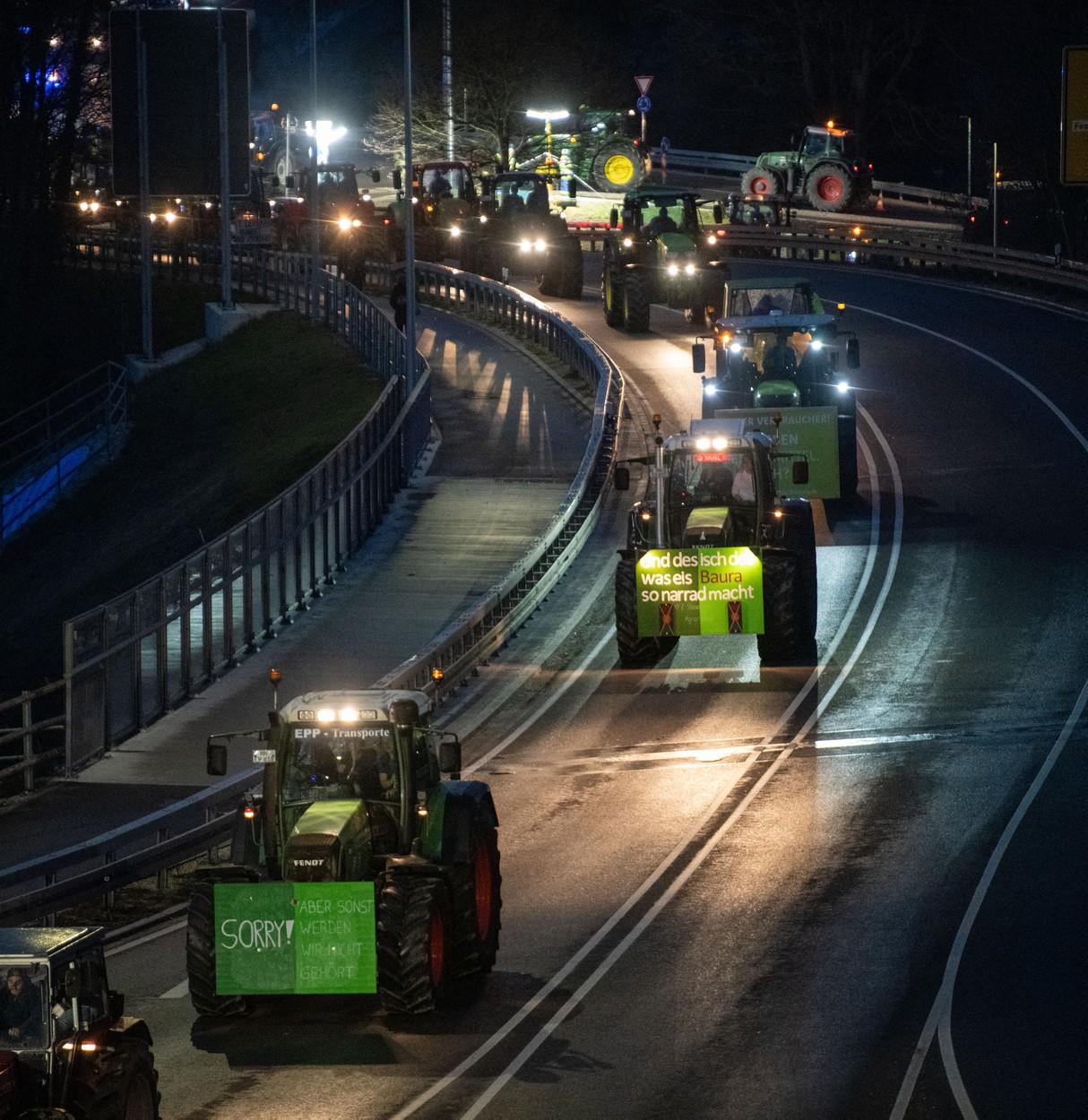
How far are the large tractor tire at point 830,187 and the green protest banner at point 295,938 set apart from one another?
62.4 metres

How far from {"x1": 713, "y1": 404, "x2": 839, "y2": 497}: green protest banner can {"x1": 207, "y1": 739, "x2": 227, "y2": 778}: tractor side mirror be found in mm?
19267

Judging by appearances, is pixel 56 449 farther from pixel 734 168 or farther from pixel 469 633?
pixel 734 168

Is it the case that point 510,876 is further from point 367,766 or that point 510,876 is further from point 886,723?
point 886,723

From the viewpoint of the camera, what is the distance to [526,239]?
62.9 meters

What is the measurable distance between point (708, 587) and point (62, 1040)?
1719cm

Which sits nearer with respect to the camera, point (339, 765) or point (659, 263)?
point (339, 765)

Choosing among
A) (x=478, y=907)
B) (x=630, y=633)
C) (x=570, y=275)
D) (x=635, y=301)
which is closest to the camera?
(x=478, y=907)

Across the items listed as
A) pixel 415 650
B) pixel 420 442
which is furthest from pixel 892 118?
pixel 415 650

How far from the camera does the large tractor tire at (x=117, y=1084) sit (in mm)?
11609

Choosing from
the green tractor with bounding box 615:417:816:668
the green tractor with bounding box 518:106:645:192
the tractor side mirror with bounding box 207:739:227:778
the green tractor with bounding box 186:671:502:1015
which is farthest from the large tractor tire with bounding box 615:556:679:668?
the green tractor with bounding box 518:106:645:192

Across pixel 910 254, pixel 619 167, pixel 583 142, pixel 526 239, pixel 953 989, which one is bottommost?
pixel 953 989

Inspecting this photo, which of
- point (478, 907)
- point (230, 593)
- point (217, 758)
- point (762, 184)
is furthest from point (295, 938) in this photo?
point (762, 184)

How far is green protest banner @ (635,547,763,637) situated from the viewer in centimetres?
2809

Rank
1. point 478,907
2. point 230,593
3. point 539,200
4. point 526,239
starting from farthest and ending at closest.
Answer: point 526,239, point 539,200, point 230,593, point 478,907
